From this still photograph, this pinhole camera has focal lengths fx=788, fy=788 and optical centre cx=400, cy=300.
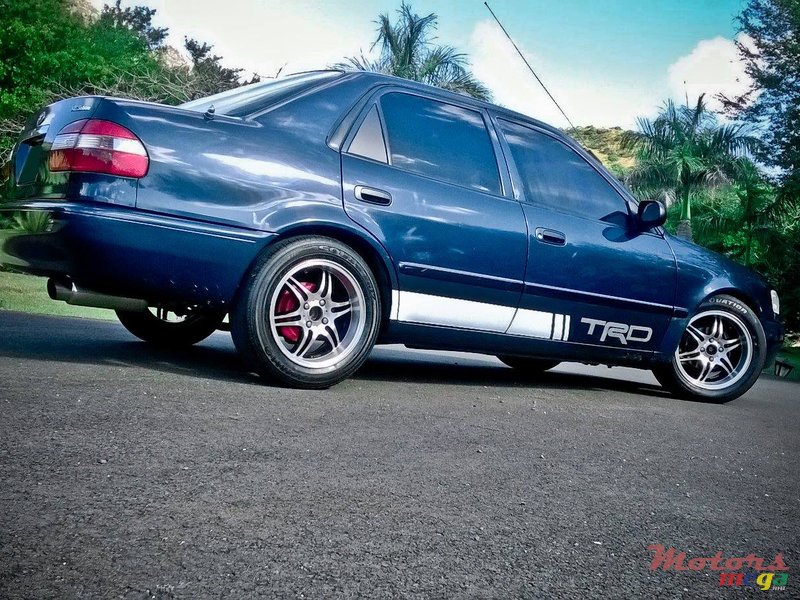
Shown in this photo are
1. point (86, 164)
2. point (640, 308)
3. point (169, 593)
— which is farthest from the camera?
point (640, 308)

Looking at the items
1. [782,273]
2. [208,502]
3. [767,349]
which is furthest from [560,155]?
[782,273]

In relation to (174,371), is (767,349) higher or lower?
higher

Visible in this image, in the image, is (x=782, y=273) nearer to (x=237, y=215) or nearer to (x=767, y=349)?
(x=767, y=349)

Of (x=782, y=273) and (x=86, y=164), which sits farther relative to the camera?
(x=782, y=273)

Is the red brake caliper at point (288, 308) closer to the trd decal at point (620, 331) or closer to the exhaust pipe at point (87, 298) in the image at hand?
the exhaust pipe at point (87, 298)

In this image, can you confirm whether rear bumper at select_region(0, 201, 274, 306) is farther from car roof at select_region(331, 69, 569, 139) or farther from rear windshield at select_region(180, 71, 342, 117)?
car roof at select_region(331, 69, 569, 139)

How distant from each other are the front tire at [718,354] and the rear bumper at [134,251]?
132 inches

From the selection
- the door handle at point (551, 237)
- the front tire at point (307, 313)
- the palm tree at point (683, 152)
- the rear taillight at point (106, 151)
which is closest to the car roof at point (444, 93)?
the door handle at point (551, 237)

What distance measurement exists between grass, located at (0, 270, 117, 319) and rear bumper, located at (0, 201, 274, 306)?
3.96m

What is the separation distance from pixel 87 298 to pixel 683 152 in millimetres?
37854

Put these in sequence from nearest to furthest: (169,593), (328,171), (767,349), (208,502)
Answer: (169,593), (208,502), (328,171), (767,349)

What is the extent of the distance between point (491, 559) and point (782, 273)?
26.2 m

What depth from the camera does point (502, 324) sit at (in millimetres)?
4758

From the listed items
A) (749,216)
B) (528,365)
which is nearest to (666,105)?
(749,216)
